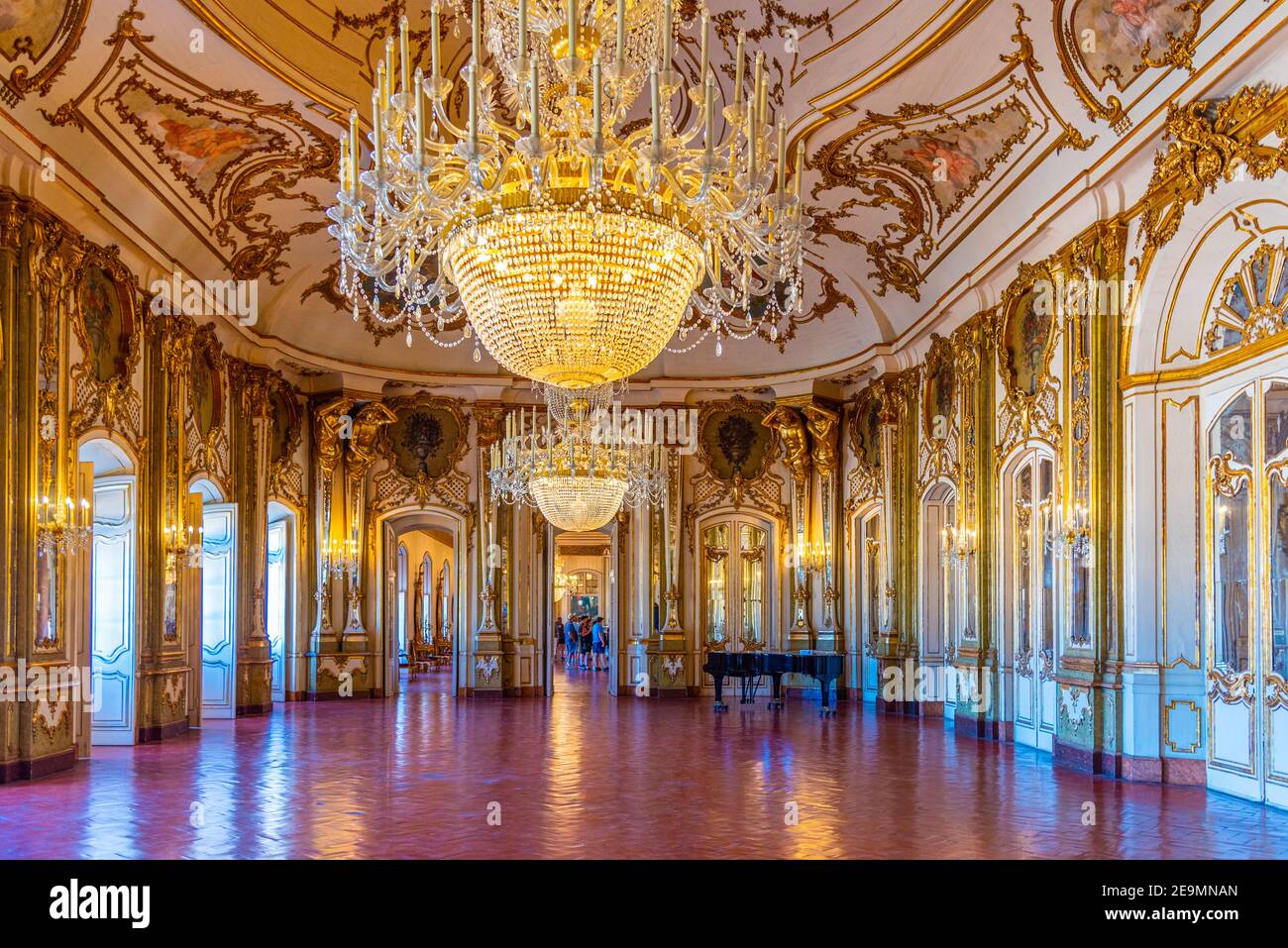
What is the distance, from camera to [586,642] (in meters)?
26.8

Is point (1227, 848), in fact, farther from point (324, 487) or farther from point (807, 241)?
point (324, 487)

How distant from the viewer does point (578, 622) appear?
30.6 meters

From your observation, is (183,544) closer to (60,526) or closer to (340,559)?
(60,526)

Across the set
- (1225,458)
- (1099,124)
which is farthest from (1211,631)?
(1099,124)

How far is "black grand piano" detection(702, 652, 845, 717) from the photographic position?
48.7 ft

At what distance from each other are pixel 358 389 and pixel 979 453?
30.1 feet

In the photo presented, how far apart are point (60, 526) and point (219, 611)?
16.9 feet

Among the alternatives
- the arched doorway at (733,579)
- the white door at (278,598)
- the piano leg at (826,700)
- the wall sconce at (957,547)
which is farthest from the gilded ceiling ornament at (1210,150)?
the white door at (278,598)

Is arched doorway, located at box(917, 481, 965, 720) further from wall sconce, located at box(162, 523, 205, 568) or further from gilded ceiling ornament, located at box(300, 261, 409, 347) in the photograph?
wall sconce, located at box(162, 523, 205, 568)

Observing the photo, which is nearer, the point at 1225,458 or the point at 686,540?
the point at 1225,458

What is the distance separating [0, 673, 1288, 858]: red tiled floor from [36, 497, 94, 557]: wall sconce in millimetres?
1840

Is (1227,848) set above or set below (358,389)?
below

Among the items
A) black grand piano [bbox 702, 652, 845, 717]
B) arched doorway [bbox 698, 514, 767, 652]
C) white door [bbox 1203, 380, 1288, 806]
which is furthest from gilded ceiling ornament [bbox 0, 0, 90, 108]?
arched doorway [bbox 698, 514, 767, 652]

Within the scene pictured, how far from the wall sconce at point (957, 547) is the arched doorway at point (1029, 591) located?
2.71 feet
